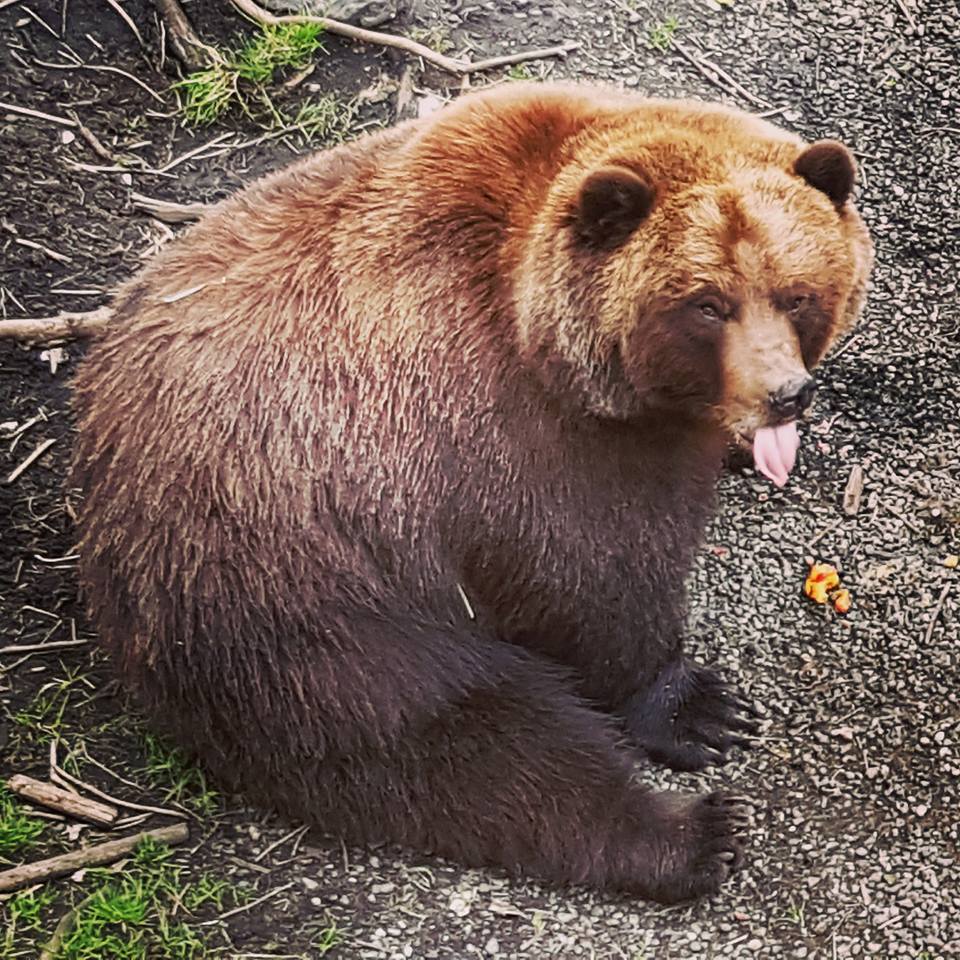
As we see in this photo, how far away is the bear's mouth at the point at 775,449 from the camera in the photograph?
13.7 feet

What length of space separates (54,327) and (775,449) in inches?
116

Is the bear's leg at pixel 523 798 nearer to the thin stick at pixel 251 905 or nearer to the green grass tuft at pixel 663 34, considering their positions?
the thin stick at pixel 251 905

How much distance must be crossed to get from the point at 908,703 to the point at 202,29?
4.18 meters

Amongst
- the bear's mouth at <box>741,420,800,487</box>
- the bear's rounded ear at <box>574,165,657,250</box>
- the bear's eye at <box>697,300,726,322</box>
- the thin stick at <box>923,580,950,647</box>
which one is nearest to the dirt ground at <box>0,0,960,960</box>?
the thin stick at <box>923,580,950,647</box>

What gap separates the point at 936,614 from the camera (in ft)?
17.8

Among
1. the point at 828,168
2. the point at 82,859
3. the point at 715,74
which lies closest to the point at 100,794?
the point at 82,859

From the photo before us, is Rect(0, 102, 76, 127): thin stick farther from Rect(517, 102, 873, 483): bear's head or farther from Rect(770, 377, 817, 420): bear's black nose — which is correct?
Rect(770, 377, 817, 420): bear's black nose

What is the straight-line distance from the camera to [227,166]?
641cm

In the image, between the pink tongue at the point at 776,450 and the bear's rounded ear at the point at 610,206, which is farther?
the pink tongue at the point at 776,450

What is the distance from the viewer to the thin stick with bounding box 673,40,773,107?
6773 mm

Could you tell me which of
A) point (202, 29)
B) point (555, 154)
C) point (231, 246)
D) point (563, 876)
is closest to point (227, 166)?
point (202, 29)

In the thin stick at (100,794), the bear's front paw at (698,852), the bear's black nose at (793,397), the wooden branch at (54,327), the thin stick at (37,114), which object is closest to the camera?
the bear's black nose at (793,397)

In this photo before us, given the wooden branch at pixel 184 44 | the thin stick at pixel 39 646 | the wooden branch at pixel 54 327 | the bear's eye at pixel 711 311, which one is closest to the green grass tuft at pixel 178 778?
the thin stick at pixel 39 646

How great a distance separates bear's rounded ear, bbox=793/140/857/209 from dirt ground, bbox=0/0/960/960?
1.81 meters
